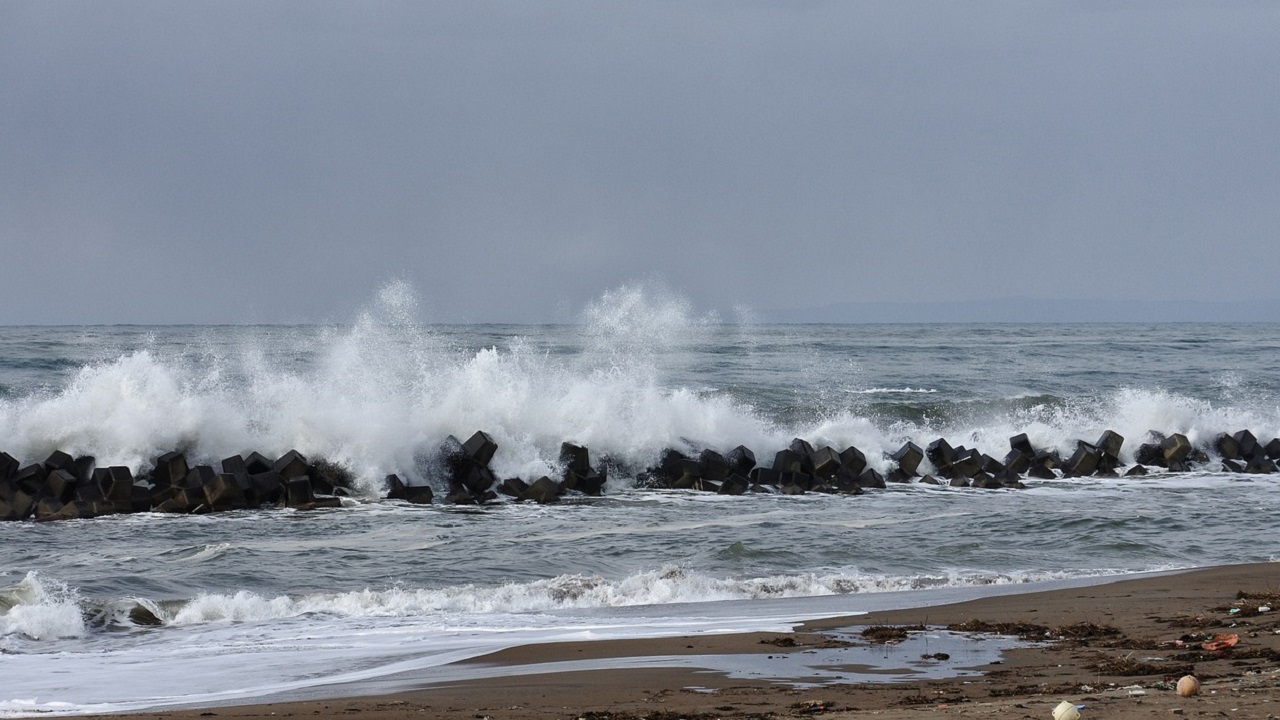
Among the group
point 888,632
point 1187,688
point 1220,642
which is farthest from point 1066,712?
point 888,632

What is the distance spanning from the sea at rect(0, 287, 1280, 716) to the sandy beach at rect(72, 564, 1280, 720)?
533mm

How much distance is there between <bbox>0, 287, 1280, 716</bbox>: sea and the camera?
27.1ft

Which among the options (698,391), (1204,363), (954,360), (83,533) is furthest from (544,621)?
(1204,363)

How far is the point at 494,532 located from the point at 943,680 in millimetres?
7377

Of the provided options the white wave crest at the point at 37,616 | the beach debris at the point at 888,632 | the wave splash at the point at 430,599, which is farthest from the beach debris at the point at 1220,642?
the white wave crest at the point at 37,616

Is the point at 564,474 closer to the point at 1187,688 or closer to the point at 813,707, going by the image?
the point at 813,707

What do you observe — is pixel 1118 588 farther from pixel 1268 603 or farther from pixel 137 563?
pixel 137 563

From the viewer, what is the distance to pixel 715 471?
696 inches

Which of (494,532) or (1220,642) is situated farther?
(494,532)

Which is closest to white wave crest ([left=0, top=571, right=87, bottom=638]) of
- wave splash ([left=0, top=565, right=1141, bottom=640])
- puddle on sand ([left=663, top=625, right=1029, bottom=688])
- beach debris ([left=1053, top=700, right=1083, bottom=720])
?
wave splash ([left=0, top=565, right=1141, bottom=640])

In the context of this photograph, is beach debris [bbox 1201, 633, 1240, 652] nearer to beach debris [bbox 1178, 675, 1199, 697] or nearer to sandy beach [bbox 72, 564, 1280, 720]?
sandy beach [bbox 72, 564, 1280, 720]

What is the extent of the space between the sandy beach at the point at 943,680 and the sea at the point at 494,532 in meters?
0.53

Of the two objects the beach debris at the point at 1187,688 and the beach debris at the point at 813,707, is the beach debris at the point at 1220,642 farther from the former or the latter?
the beach debris at the point at 813,707

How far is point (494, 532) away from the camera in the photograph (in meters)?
13.2
